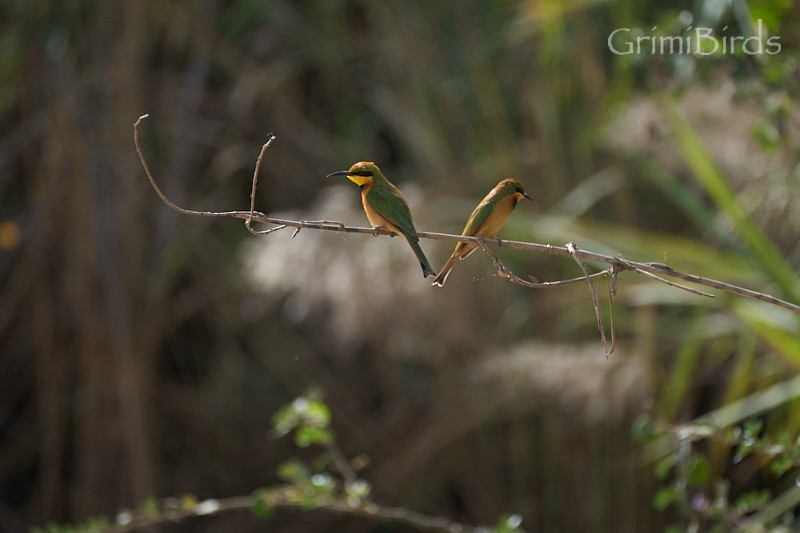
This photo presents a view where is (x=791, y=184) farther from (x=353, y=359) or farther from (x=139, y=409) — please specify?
(x=139, y=409)

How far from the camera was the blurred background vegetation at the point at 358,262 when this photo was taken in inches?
138

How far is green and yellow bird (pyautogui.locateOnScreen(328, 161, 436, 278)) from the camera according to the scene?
2.21m

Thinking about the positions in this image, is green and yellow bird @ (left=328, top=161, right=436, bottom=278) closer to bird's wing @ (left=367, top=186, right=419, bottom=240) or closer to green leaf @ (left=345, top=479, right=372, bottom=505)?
bird's wing @ (left=367, top=186, right=419, bottom=240)

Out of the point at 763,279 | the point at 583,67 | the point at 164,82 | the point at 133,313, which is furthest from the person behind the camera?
the point at 164,82

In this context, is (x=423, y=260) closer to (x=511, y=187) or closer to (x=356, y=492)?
(x=511, y=187)

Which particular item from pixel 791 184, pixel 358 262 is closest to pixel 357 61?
pixel 358 262

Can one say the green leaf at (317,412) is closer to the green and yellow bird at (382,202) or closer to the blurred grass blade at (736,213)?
the green and yellow bird at (382,202)

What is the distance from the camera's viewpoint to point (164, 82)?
5094 mm

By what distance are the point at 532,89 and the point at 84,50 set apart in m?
2.08

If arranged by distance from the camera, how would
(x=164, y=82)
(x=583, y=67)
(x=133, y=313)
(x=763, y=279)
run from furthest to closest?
(x=164, y=82), (x=133, y=313), (x=583, y=67), (x=763, y=279)

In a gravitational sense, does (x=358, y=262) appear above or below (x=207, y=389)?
above

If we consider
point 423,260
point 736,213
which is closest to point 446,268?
point 423,260

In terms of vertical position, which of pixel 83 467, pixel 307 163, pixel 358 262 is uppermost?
pixel 307 163

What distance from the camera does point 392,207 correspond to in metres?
2.24
